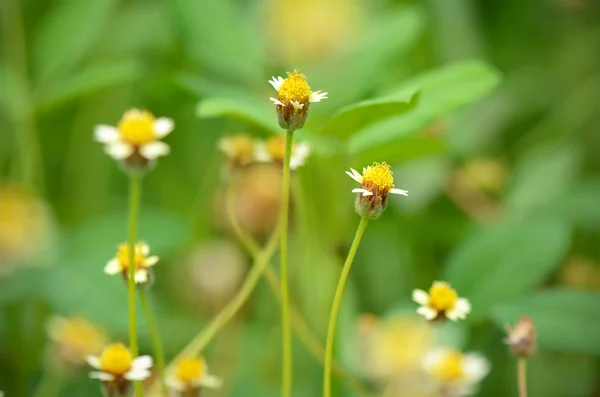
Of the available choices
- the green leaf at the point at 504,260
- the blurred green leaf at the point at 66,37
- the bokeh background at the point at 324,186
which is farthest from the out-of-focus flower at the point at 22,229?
the green leaf at the point at 504,260

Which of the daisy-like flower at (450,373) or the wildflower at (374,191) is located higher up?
the wildflower at (374,191)

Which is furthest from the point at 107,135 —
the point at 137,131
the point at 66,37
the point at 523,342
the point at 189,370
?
the point at 66,37

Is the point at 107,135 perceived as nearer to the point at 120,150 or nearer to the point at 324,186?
the point at 120,150

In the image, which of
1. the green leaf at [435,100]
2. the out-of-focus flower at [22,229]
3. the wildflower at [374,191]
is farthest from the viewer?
the out-of-focus flower at [22,229]

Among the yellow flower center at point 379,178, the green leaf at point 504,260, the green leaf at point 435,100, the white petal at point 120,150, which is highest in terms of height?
the green leaf at point 435,100

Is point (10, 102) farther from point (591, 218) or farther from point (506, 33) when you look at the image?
point (506, 33)

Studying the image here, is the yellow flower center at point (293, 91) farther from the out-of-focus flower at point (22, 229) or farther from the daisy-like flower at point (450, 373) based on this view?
the out-of-focus flower at point (22, 229)

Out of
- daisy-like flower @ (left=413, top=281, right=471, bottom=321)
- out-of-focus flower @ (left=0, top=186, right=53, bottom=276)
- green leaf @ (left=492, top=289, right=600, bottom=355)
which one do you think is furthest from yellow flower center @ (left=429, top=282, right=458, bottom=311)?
out-of-focus flower @ (left=0, top=186, right=53, bottom=276)

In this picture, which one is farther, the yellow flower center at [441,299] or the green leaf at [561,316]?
the green leaf at [561,316]
